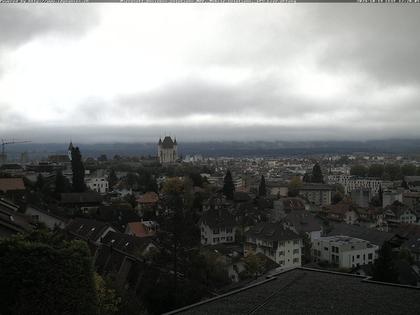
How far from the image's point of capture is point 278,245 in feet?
65.2

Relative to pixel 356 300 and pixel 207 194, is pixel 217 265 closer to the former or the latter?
pixel 356 300

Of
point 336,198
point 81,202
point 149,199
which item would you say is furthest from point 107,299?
point 336,198

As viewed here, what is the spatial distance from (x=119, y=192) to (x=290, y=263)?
24296 millimetres

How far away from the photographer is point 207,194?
3662cm

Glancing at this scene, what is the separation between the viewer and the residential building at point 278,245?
19.9m

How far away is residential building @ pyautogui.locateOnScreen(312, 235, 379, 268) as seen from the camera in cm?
2086

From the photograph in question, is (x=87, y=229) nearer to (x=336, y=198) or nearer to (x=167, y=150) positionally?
(x=336, y=198)

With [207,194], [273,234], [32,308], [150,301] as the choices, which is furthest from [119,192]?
[32,308]

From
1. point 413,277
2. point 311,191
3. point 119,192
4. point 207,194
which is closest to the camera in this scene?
point 413,277

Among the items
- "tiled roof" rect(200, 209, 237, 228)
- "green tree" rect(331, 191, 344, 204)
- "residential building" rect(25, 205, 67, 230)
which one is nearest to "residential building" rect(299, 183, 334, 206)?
"green tree" rect(331, 191, 344, 204)

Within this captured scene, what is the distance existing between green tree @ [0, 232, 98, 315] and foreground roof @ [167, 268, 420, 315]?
4.84 ft

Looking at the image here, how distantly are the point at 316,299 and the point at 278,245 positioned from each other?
1348 centimetres

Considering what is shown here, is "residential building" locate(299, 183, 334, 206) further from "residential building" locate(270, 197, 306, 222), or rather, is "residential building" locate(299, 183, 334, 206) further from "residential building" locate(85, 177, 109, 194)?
"residential building" locate(85, 177, 109, 194)

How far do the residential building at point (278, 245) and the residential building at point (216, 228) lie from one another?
11.8ft
